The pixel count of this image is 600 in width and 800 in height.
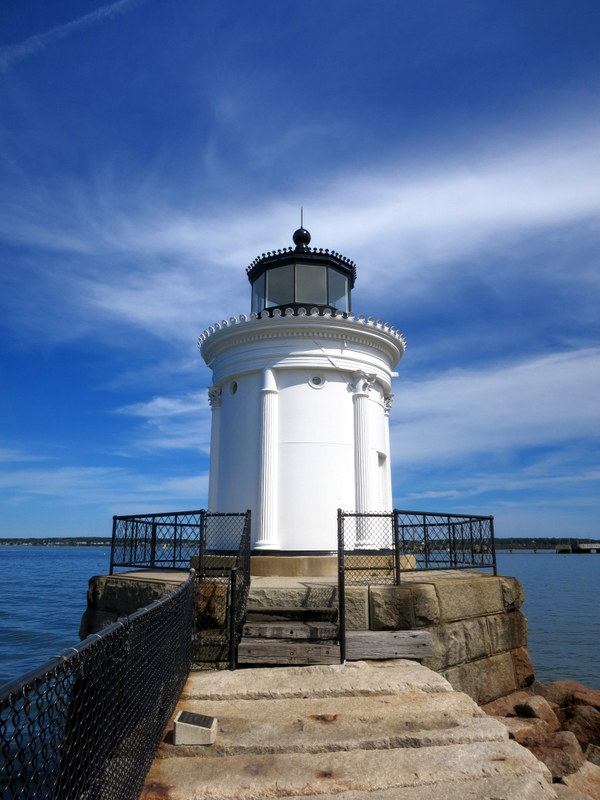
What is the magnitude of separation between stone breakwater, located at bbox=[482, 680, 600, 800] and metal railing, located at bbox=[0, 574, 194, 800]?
3.27 meters

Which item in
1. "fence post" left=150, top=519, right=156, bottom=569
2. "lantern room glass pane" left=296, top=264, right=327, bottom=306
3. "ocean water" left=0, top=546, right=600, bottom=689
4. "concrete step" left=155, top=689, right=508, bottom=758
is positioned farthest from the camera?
"ocean water" left=0, top=546, right=600, bottom=689

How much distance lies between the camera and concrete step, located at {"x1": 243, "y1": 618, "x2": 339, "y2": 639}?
7.65 meters

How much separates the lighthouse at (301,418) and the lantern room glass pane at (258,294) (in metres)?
0.82

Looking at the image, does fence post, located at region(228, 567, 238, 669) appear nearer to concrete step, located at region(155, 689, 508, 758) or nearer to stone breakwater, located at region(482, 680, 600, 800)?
concrete step, located at region(155, 689, 508, 758)

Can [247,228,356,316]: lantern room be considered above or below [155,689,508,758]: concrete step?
above

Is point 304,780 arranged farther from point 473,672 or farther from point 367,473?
point 367,473

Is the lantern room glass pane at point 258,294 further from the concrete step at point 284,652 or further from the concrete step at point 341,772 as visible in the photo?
the concrete step at point 341,772

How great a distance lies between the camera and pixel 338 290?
14.4 meters

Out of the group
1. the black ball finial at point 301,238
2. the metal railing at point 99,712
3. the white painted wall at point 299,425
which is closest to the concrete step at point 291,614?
the metal railing at point 99,712

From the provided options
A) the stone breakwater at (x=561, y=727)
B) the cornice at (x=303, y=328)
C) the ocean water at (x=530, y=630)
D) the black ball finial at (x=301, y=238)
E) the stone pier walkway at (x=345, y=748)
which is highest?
the black ball finial at (x=301, y=238)

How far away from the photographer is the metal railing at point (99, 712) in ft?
8.52

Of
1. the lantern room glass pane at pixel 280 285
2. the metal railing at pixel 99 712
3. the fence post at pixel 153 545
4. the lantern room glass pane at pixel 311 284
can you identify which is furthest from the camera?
the lantern room glass pane at pixel 280 285

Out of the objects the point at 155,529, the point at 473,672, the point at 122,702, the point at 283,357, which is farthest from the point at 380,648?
the point at 283,357

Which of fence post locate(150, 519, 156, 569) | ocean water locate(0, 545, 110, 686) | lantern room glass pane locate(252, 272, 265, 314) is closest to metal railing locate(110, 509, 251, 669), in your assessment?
fence post locate(150, 519, 156, 569)
